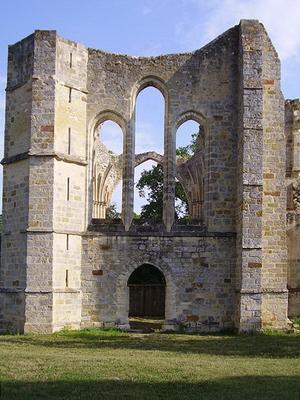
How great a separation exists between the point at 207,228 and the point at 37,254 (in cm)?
433

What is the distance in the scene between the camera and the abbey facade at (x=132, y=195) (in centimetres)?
1605

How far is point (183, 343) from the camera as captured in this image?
1408cm

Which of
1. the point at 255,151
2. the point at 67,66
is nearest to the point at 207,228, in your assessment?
the point at 255,151

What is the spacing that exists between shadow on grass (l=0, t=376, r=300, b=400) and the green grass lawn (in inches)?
0.5

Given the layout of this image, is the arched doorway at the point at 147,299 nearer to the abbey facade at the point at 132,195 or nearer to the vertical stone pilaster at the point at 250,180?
the abbey facade at the point at 132,195

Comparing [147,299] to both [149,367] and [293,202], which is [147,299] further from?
[149,367]

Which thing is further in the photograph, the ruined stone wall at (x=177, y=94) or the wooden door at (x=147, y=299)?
the wooden door at (x=147, y=299)

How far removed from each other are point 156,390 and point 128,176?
31.1 feet

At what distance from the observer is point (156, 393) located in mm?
8047

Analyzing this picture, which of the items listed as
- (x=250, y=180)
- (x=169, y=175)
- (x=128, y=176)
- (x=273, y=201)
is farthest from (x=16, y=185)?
(x=273, y=201)

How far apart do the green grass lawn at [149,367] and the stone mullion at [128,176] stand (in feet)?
10.9

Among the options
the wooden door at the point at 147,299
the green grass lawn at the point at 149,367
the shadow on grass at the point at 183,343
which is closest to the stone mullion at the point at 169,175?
the shadow on grass at the point at 183,343

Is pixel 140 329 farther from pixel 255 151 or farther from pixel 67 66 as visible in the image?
pixel 67 66

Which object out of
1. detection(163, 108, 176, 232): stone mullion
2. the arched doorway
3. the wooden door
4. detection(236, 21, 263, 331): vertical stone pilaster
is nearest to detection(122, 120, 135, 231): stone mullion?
detection(163, 108, 176, 232): stone mullion
